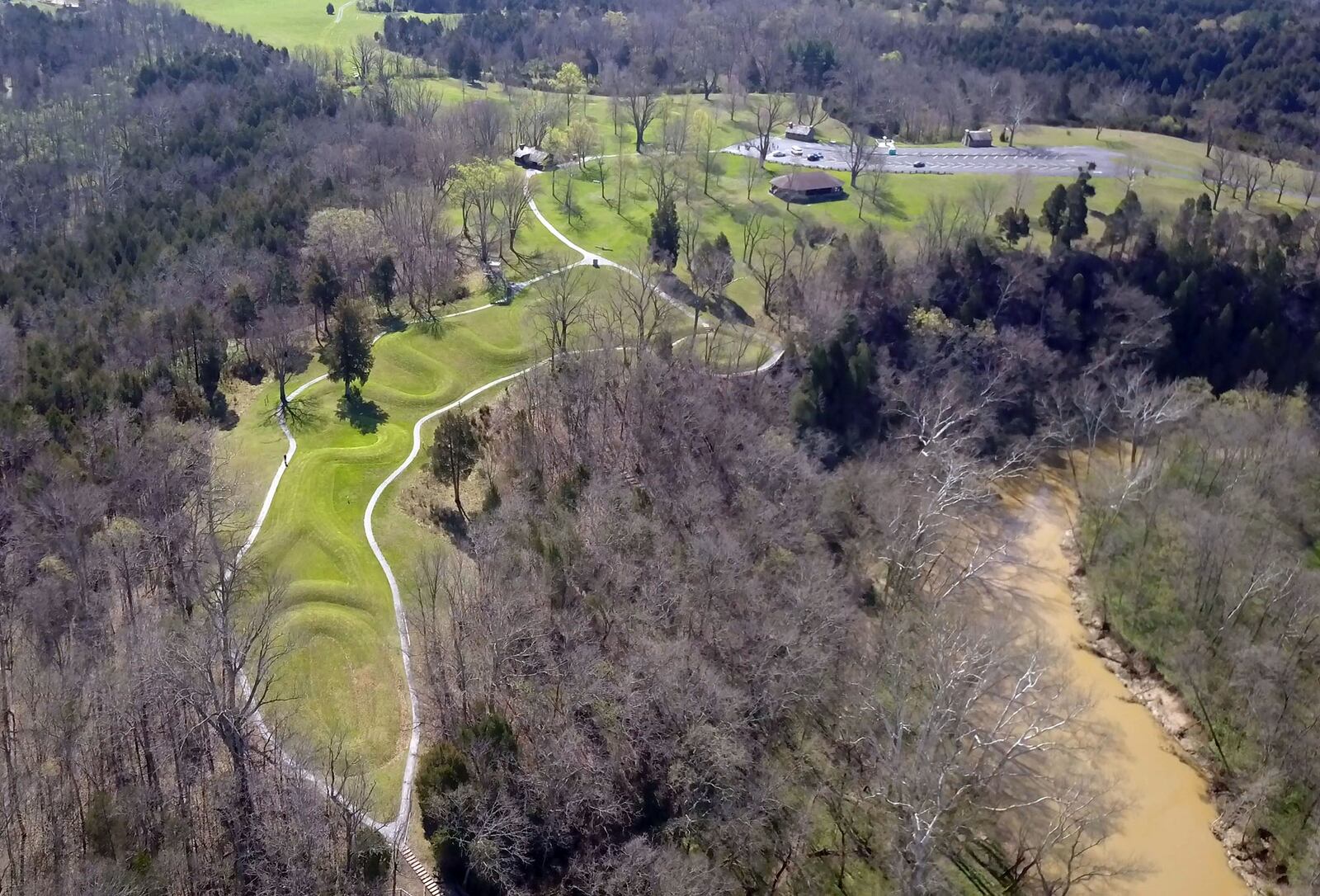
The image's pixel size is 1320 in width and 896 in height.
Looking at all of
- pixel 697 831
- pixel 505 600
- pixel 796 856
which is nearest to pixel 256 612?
pixel 505 600

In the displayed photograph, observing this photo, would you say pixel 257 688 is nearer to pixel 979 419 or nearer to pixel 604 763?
pixel 604 763

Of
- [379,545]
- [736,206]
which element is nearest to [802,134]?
[736,206]

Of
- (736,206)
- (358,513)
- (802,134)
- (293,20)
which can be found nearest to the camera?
(358,513)

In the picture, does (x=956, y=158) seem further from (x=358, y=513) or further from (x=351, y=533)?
(x=351, y=533)

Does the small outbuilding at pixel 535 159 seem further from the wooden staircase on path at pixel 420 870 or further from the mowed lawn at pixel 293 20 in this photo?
the wooden staircase on path at pixel 420 870

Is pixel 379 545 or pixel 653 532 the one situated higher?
pixel 653 532

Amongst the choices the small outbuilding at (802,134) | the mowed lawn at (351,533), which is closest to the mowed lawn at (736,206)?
the small outbuilding at (802,134)
